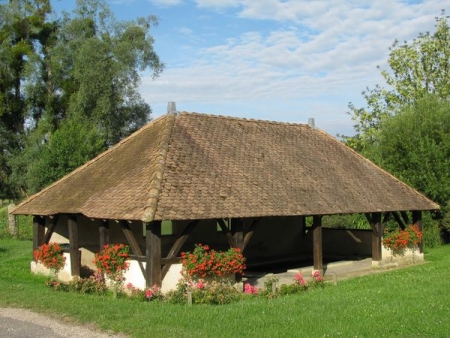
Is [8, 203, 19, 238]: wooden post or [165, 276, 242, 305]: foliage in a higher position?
[8, 203, 19, 238]: wooden post

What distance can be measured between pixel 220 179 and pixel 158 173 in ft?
6.09

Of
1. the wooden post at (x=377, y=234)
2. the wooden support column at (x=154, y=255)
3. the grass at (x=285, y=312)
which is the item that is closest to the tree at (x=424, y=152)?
the wooden post at (x=377, y=234)

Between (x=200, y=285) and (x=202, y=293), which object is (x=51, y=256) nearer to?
(x=200, y=285)

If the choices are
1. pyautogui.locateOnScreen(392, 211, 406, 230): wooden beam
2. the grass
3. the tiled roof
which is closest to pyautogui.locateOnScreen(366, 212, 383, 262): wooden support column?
the tiled roof

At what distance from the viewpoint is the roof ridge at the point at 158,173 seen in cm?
1203

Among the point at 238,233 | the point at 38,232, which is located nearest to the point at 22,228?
the point at 38,232

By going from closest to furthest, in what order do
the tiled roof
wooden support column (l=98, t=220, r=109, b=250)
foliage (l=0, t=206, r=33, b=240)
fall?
the tiled roof
wooden support column (l=98, t=220, r=109, b=250)
foliage (l=0, t=206, r=33, b=240)

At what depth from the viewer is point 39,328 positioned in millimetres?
9438

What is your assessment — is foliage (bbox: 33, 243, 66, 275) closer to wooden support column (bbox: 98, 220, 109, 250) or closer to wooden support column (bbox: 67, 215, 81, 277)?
wooden support column (bbox: 67, 215, 81, 277)

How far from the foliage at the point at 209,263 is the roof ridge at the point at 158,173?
1.35 meters

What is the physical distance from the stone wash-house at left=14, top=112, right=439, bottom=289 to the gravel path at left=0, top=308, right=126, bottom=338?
2792 millimetres

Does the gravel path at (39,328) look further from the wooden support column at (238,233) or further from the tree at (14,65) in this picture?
the tree at (14,65)

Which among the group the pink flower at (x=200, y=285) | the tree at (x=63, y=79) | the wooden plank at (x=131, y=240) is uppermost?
the tree at (x=63, y=79)

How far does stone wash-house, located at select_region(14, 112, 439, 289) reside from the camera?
12984 millimetres
